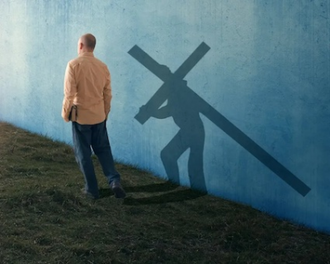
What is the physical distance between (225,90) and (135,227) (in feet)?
6.21

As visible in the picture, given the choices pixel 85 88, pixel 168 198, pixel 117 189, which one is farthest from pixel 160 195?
pixel 85 88

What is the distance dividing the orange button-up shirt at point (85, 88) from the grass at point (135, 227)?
0.85m

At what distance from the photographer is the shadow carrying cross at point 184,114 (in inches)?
290

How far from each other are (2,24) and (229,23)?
16.4 feet

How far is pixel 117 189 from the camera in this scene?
739 centimetres

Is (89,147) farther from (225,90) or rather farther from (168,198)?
(225,90)

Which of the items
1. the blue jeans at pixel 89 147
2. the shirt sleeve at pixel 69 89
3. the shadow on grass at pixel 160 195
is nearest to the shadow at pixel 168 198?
the shadow on grass at pixel 160 195

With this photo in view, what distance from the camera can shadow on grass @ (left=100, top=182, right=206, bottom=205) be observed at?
24.5 feet

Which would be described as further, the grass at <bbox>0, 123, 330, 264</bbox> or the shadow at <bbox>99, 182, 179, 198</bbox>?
the shadow at <bbox>99, 182, 179, 198</bbox>

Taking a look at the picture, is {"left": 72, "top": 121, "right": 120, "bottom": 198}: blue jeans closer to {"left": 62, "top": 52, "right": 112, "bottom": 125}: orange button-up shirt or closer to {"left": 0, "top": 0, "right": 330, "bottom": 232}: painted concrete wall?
{"left": 62, "top": 52, "right": 112, "bottom": 125}: orange button-up shirt

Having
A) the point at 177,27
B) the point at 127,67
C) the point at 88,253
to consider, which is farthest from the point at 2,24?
the point at 88,253

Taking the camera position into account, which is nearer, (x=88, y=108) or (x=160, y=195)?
(x=88, y=108)

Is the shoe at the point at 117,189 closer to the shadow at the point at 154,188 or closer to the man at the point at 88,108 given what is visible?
the man at the point at 88,108

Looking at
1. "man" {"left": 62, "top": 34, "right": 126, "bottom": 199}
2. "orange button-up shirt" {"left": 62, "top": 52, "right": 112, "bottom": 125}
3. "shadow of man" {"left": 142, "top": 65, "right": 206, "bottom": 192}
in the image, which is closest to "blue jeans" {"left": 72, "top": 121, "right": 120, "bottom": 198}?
"man" {"left": 62, "top": 34, "right": 126, "bottom": 199}
